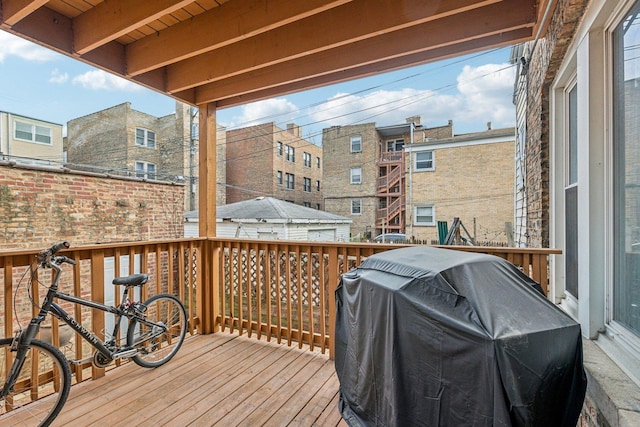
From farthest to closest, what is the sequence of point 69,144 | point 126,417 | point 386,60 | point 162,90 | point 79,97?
point 69,144, point 79,97, point 162,90, point 386,60, point 126,417

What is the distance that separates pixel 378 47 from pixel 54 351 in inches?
119

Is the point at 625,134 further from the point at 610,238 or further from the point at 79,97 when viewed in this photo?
the point at 79,97

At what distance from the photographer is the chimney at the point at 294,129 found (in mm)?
20219

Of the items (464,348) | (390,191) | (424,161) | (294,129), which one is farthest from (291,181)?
(464,348)

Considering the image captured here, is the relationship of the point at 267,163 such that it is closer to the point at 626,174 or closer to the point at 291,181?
the point at 291,181

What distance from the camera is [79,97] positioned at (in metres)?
12.3

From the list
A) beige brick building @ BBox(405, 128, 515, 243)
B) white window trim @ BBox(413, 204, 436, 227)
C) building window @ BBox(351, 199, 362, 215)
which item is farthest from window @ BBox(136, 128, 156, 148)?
white window trim @ BBox(413, 204, 436, 227)

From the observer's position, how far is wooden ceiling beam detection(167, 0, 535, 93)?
2.09 meters

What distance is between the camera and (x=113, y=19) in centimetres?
215

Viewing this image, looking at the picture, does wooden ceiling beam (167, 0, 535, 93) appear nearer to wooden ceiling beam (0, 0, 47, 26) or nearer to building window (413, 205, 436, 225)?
wooden ceiling beam (0, 0, 47, 26)

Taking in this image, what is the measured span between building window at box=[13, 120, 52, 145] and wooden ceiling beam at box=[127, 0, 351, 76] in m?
14.1

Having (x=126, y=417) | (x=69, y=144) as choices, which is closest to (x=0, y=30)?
(x=126, y=417)

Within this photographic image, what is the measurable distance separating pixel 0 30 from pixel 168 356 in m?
2.66

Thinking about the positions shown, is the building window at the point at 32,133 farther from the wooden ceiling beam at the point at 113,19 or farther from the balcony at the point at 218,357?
the wooden ceiling beam at the point at 113,19
